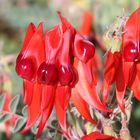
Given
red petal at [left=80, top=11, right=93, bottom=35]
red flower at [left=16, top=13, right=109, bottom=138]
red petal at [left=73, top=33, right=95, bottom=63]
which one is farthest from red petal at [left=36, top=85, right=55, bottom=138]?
red petal at [left=80, top=11, right=93, bottom=35]

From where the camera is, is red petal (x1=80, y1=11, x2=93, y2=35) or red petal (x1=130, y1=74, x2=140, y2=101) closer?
red petal (x1=130, y1=74, x2=140, y2=101)

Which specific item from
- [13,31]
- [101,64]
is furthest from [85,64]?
[13,31]

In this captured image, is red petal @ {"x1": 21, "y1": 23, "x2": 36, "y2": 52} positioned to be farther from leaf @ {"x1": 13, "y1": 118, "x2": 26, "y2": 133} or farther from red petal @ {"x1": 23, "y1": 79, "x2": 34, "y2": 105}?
leaf @ {"x1": 13, "y1": 118, "x2": 26, "y2": 133}

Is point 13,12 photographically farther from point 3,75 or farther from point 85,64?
point 85,64

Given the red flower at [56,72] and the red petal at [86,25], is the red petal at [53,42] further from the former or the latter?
the red petal at [86,25]

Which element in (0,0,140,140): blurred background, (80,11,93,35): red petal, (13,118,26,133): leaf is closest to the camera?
(13,118,26,133): leaf

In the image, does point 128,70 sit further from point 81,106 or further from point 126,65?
point 81,106

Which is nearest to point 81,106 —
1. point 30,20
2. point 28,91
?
point 28,91
